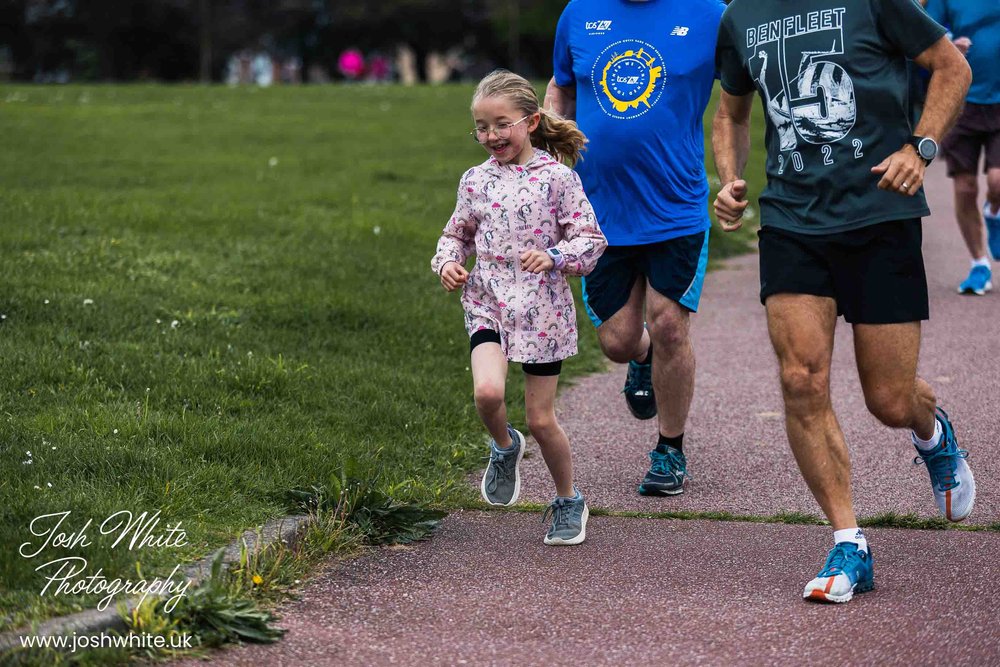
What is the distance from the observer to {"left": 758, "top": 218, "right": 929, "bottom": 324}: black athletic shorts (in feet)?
14.7

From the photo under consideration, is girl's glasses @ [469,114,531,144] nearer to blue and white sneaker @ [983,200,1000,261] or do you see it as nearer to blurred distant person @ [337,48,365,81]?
blue and white sneaker @ [983,200,1000,261]

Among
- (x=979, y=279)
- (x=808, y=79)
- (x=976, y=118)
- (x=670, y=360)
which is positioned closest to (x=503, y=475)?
(x=670, y=360)

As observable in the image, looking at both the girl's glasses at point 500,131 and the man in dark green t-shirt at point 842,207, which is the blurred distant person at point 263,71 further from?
the man in dark green t-shirt at point 842,207

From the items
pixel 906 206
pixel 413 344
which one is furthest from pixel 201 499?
pixel 413 344

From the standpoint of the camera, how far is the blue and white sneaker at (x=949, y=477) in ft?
16.7

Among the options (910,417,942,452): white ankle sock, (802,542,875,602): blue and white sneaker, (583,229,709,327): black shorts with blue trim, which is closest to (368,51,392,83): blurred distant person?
(583,229,709,327): black shorts with blue trim

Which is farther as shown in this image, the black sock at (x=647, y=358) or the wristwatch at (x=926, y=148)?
the black sock at (x=647, y=358)

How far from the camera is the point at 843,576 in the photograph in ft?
14.3

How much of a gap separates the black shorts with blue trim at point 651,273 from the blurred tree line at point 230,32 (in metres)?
48.5

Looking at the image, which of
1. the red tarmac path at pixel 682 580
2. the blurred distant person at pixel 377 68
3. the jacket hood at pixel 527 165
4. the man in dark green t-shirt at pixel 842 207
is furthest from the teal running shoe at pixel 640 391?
the blurred distant person at pixel 377 68

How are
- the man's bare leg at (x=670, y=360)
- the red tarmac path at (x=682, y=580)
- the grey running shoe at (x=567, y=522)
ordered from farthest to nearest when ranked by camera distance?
1. the man's bare leg at (x=670, y=360)
2. the grey running shoe at (x=567, y=522)
3. the red tarmac path at (x=682, y=580)

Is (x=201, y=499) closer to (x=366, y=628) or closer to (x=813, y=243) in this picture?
(x=366, y=628)

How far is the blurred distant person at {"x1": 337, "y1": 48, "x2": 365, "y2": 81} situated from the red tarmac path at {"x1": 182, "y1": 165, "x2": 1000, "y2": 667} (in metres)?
55.3

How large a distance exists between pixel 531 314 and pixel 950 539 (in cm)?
166
